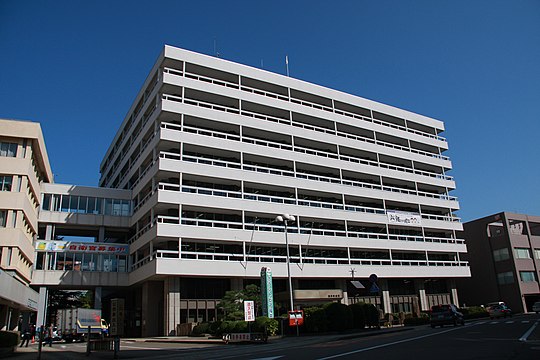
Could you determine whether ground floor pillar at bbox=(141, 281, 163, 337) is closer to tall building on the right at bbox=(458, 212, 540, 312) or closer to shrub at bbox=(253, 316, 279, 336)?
shrub at bbox=(253, 316, 279, 336)

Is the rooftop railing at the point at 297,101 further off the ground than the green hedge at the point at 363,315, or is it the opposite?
the rooftop railing at the point at 297,101

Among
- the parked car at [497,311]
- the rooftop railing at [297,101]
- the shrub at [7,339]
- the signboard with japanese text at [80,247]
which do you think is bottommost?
the parked car at [497,311]

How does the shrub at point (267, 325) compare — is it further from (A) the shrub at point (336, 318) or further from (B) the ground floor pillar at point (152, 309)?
(B) the ground floor pillar at point (152, 309)

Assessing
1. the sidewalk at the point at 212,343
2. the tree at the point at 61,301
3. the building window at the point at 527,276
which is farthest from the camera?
the tree at the point at 61,301

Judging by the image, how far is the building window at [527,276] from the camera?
64625 mm

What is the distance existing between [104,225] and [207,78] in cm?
1927

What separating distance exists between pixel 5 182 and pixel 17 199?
69.3 inches

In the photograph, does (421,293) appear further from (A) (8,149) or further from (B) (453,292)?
(A) (8,149)

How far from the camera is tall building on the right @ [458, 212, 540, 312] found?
6450 cm

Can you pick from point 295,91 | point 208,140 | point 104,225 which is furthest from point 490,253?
point 104,225

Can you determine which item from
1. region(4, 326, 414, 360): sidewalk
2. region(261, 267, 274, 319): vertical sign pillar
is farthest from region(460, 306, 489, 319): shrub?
region(261, 267, 274, 319): vertical sign pillar

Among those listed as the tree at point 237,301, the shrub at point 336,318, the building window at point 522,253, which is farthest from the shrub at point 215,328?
the building window at point 522,253

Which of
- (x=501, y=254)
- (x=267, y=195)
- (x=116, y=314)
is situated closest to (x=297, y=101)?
(x=267, y=195)

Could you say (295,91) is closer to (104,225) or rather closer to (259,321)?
(104,225)
